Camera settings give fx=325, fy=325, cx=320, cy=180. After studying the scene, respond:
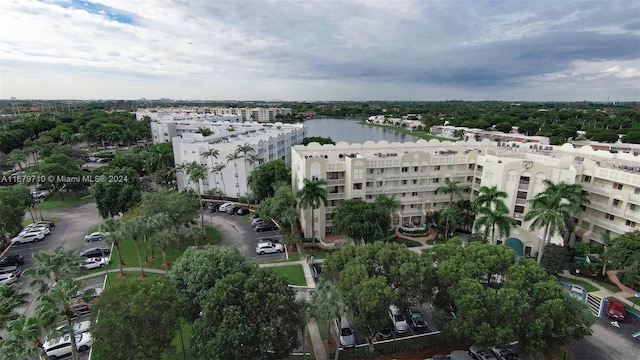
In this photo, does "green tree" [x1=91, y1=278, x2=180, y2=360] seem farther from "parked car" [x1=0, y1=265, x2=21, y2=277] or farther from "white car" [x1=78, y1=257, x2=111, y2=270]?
"parked car" [x1=0, y1=265, x2=21, y2=277]

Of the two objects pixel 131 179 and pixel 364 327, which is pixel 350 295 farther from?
pixel 131 179

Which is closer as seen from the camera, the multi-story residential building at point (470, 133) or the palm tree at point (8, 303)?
the palm tree at point (8, 303)

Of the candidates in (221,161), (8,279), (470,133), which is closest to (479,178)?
(221,161)

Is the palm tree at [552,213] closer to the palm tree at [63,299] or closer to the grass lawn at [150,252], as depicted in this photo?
the grass lawn at [150,252]

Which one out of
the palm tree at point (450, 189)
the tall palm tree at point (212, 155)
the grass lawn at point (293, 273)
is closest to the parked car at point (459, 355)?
the grass lawn at point (293, 273)

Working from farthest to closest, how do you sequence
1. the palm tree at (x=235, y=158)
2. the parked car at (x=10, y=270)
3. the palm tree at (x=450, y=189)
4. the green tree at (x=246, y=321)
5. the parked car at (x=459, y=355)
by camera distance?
the palm tree at (x=235, y=158), the palm tree at (x=450, y=189), the parked car at (x=10, y=270), the parked car at (x=459, y=355), the green tree at (x=246, y=321)

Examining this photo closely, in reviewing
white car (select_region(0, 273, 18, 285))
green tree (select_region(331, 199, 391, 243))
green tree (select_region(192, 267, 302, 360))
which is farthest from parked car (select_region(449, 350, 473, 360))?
white car (select_region(0, 273, 18, 285))

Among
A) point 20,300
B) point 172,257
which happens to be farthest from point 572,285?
point 20,300

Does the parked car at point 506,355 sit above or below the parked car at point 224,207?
below
